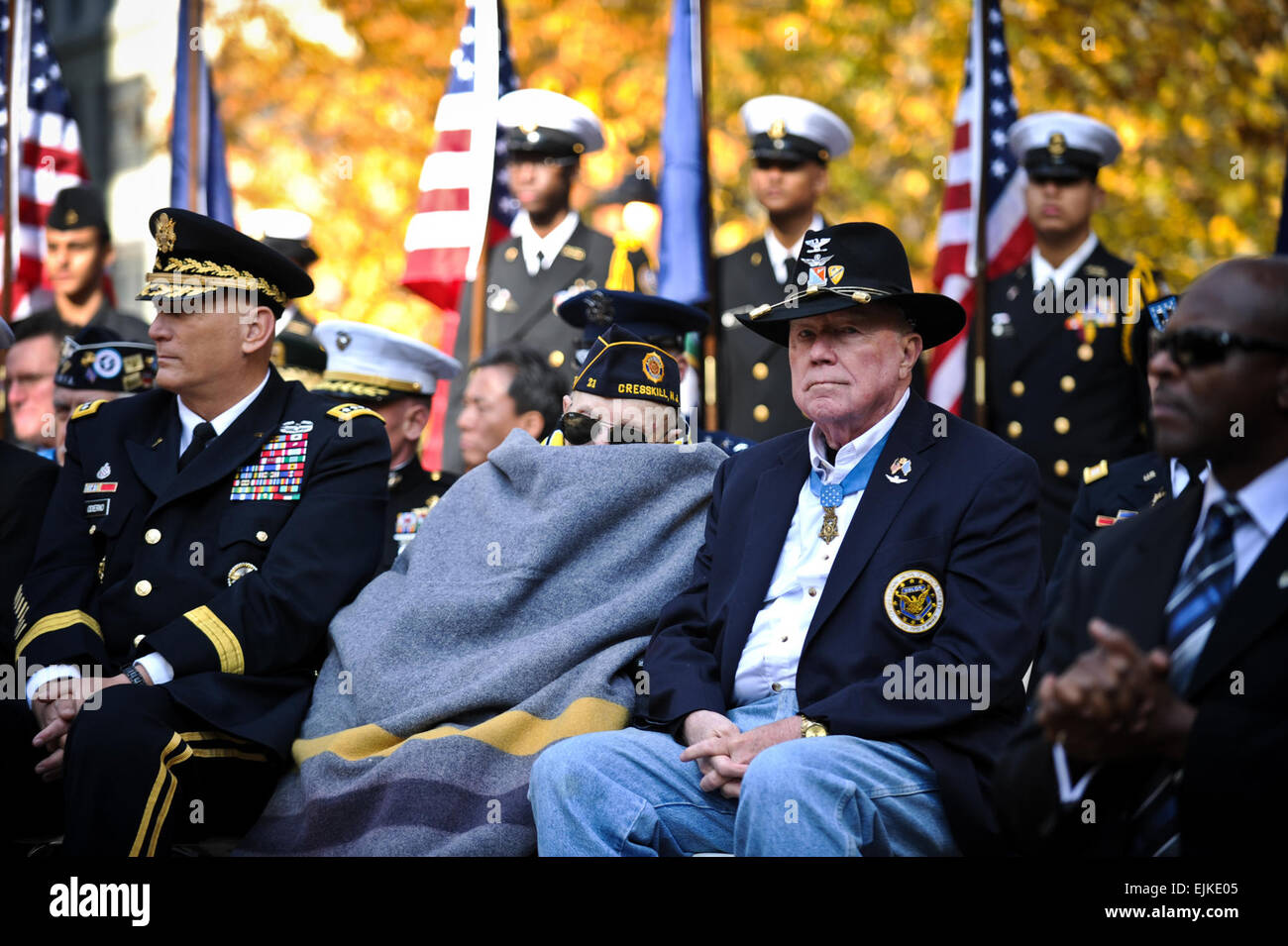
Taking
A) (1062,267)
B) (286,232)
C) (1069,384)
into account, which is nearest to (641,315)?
(1069,384)

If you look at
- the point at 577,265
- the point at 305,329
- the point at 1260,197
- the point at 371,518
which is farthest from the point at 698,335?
the point at 1260,197

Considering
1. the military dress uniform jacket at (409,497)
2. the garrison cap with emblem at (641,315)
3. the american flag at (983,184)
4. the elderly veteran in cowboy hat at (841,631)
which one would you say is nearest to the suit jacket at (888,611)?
the elderly veteran in cowboy hat at (841,631)

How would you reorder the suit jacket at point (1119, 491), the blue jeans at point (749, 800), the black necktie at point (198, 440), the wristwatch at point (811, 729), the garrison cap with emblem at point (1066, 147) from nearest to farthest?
the blue jeans at point (749, 800)
the wristwatch at point (811, 729)
the black necktie at point (198, 440)
the suit jacket at point (1119, 491)
the garrison cap with emblem at point (1066, 147)

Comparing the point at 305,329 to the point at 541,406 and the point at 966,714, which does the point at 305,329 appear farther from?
the point at 966,714

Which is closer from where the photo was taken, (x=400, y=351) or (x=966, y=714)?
(x=966, y=714)

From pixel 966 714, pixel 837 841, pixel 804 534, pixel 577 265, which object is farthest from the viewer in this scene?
pixel 577 265

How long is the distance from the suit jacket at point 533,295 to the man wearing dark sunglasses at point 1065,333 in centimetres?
185

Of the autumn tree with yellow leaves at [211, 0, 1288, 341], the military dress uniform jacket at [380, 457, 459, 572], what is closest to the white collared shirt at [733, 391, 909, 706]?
the military dress uniform jacket at [380, 457, 459, 572]

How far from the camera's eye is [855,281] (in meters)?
4.24

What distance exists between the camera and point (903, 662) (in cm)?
390

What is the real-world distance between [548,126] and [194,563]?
3.89 metres

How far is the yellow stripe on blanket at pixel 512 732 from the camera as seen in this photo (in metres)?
4.26

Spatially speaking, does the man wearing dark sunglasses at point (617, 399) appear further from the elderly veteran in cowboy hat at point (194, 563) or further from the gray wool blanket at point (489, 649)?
the elderly veteran in cowboy hat at point (194, 563)
